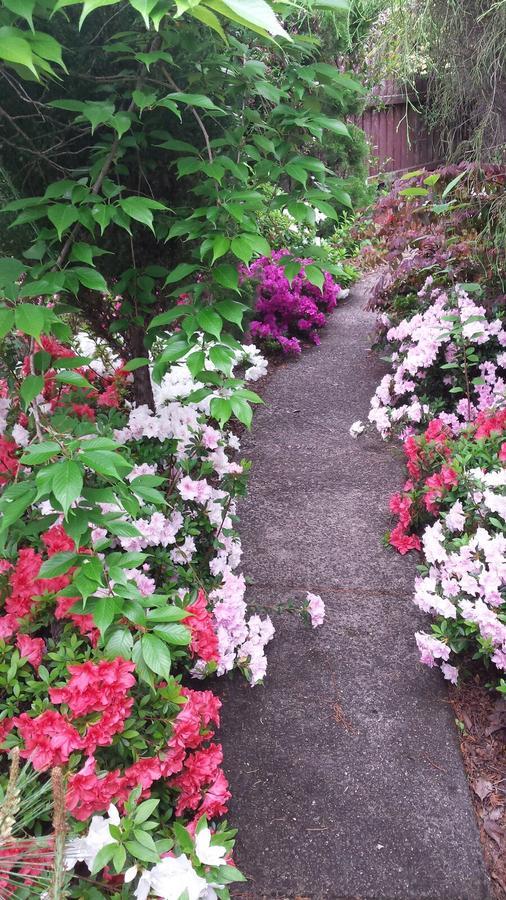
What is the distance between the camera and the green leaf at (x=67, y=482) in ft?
3.43

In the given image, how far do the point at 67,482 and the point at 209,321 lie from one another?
607mm

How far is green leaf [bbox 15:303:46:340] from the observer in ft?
3.98

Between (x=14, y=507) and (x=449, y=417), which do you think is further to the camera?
(x=449, y=417)

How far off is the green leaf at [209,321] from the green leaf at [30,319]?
1.25ft

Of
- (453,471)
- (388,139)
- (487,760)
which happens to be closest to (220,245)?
(453,471)

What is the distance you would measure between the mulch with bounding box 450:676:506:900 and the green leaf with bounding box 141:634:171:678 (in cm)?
111

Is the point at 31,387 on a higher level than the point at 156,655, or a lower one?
higher

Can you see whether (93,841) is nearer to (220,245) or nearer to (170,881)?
(170,881)

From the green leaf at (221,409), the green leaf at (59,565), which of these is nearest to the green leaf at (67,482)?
the green leaf at (59,565)

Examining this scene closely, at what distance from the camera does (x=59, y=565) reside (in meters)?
1.27

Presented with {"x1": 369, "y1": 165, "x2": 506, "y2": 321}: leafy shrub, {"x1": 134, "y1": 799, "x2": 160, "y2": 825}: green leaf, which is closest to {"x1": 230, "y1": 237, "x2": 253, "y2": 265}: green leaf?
{"x1": 134, "y1": 799, "x2": 160, "y2": 825}: green leaf

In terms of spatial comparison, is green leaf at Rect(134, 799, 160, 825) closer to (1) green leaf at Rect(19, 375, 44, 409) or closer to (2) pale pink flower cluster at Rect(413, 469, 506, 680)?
(1) green leaf at Rect(19, 375, 44, 409)

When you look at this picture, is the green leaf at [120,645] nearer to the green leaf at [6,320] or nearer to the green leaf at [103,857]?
the green leaf at [103,857]

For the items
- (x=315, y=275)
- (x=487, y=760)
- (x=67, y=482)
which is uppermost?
(x=315, y=275)
